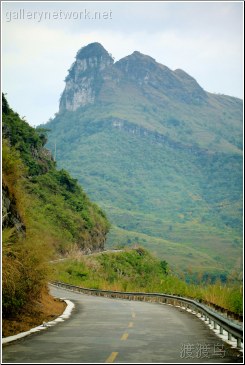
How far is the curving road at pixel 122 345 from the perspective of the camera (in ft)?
38.6

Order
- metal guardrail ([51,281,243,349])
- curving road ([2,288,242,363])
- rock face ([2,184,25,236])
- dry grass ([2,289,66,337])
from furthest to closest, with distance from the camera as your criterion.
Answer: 1. rock face ([2,184,25,236])
2. dry grass ([2,289,66,337])
3. metal guardrail ([51,281,243,349])
4. curving road ([2,288,242,363])

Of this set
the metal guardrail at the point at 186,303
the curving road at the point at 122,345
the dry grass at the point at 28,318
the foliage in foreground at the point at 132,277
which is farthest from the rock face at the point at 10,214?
the foliage in foreground at the point at 132,277

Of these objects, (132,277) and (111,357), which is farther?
(132,277)

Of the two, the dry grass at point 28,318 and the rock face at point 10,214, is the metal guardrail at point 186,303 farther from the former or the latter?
the rock face at point 10,214

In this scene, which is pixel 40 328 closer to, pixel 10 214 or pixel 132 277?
pixel 10 214

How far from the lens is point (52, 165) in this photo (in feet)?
Answer: 348

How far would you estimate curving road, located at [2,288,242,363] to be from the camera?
38.6 feet

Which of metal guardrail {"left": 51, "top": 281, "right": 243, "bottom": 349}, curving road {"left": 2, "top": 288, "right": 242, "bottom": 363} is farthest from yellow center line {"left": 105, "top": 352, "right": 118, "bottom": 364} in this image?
metal guardrail {"left": 51, "top": 281, "right": 243, "bottom": 349}

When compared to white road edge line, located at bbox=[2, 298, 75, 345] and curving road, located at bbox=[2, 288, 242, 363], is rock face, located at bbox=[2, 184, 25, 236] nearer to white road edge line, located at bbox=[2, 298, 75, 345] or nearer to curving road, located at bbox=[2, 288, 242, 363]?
white road edge line, located at bbox=[2, 298, 75, 345]

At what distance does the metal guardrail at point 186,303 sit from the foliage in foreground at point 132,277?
27.2 inches

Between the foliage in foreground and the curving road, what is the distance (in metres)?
2.78

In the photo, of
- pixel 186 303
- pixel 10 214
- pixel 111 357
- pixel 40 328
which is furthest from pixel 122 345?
pixel 186 303

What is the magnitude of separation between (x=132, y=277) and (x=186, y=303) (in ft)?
189

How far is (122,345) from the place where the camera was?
13852 millimetres
